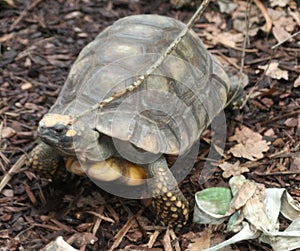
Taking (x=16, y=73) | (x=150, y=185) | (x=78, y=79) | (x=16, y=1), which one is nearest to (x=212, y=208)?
(x=150, y=185)

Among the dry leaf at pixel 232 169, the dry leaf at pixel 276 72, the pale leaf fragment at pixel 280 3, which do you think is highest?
the pale leaf fragment at pixel 280 3

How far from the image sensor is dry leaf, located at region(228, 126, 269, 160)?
3916 mm

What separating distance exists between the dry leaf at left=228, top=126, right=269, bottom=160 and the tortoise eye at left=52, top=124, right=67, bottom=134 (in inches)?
49.8

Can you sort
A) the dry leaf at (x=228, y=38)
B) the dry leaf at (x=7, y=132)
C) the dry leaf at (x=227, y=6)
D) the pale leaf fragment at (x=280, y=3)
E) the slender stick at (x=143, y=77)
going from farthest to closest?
the dry leaf at (x=227, y=6)
the pale leaf fragment at (x=280, y=3)
the dry leaf at (x=228, y=38)
the dry leaf at (x=7, y=132)
the slender stick at (x=143, y=77)

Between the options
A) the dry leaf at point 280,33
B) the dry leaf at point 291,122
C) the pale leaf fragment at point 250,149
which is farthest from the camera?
the dry leaf at point 280,33

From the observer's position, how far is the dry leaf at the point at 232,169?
3.79 meters

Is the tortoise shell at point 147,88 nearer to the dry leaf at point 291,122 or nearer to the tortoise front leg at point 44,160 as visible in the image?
the tortoise front leg at point 44,160

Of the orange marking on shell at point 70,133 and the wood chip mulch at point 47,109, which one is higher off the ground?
the orange marking on shell at point 70,133

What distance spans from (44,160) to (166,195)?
83 cm

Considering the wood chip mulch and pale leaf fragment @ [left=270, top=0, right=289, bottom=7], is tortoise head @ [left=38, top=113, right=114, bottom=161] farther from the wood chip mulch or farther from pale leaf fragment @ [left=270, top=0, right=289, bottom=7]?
pale leaf fragment @ [left=270, top=0, right=289, bottom=7]

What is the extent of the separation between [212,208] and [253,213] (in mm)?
296

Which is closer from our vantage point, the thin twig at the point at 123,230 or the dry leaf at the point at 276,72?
the thin twig at the point at 123,230

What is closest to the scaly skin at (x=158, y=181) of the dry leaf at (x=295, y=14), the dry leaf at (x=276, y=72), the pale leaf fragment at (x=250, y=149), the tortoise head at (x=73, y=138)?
the tortoise head at (x=73, y=138)

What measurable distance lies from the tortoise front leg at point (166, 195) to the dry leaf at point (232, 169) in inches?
16.3
